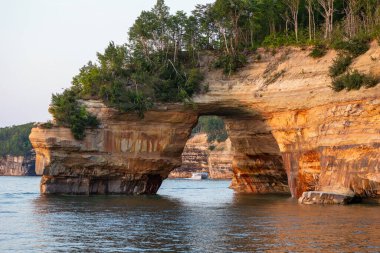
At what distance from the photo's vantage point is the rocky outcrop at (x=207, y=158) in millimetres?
127500

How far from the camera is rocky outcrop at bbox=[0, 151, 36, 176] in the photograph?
161 metres

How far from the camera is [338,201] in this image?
4084 cm

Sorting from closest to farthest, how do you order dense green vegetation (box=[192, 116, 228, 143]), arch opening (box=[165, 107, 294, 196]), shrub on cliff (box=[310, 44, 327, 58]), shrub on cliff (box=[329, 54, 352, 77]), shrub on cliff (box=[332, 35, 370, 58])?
1. shrub on cliff (box=[329, 54, 352, 77])
2. shrub on cliff (box=[332, 35, 370, 58])
3. shrub on cliff (box=[310, 44, 327, 58])
4. arch opening (box=[165, 107, 294, 196])
5. dense green vegetation (box=[192, 116, 228, 143])

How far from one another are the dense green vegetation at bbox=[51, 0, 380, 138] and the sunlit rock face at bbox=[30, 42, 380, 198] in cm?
113

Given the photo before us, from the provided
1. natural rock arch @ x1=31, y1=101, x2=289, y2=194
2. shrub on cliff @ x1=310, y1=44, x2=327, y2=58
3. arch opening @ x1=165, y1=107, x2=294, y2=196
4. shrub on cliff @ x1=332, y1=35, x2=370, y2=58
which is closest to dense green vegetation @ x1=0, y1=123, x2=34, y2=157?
arch opening @ x1=165, y1=107, x2=294, y2=196

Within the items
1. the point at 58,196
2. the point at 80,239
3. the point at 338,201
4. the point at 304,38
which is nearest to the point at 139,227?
the point at 80,239

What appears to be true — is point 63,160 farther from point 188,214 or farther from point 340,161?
point 340,161

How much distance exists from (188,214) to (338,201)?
973 cm

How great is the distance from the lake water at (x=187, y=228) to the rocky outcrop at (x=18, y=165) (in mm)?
121902

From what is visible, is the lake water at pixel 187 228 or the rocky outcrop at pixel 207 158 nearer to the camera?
the lake water at pixel 187 228

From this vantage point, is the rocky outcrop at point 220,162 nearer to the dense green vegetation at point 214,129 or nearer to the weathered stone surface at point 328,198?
the dense green vegetation at point 214,129

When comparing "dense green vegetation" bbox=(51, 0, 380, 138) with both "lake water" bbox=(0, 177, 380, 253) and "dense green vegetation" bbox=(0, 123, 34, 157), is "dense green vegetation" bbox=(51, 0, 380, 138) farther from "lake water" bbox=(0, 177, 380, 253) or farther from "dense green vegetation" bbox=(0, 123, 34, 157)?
"dense green vegetation" bbox=(0, 123, 34, 157)

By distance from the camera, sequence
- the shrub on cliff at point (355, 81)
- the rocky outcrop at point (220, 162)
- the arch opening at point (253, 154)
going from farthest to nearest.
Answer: the rocky outcrop at point (220, 162) → the arch opening at point (253, 154) → the shrub on cliff at point (355, 81)

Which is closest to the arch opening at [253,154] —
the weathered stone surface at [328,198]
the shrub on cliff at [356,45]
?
the shrub on cliff at [356,45]
